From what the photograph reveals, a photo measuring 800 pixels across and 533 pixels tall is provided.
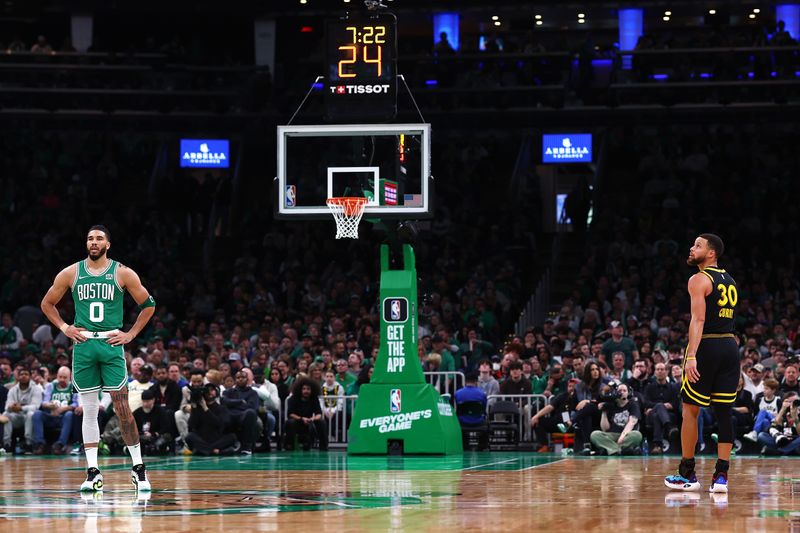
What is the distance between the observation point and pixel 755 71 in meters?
32.0

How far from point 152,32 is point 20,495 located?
2738 centimetres

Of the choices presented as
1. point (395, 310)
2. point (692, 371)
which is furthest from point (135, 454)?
point (395, 310)

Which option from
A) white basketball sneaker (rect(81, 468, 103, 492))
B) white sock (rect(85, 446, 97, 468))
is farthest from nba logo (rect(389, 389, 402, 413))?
white basketball sneaker (rect(81, 468, 103, 492))

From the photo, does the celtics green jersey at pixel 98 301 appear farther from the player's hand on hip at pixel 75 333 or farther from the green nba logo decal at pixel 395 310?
the green nba logo decal at pixel 395 310

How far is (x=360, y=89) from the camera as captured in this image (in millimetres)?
17141

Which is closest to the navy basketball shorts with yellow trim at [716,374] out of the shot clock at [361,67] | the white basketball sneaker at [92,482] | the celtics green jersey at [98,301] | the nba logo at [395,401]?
the celtics green jersey at [98,301]

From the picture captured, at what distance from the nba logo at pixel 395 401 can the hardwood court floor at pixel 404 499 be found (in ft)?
6.25

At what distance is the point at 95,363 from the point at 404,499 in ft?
10.4

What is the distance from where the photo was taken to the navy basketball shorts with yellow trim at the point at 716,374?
38.1 feet

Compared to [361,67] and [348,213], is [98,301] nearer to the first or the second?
[348,213]

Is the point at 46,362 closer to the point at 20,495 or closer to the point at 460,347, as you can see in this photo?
the point at 460,347

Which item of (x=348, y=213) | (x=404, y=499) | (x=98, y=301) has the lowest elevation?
(x=404, y=499)

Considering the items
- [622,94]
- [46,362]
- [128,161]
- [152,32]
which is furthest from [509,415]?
[152,32]

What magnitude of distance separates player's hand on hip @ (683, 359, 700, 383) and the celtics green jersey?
5.05m
